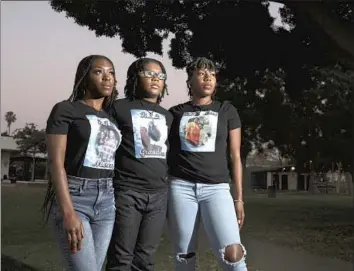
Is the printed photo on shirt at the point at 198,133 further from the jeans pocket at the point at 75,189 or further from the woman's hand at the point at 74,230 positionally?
the woman's hand at the point at 74,230

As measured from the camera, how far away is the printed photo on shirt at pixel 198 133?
10.0ft

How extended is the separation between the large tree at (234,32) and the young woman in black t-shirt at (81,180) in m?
5.02

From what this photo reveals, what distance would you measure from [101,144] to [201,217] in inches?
34.2

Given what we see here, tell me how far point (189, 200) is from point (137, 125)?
1.91 feet

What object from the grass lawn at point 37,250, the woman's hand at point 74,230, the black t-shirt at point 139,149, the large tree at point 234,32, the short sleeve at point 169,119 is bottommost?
the grass lawn at point 37,250

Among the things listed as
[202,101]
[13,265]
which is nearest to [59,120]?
[202,101]

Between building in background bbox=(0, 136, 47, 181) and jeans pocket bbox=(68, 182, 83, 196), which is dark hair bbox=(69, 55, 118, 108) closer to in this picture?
jeans pocket bbox=(68, 182, 83, 196)

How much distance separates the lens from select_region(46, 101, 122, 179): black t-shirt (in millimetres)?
2549

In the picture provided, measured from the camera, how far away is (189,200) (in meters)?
3.04

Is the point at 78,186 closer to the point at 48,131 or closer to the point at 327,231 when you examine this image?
the point at 48,131

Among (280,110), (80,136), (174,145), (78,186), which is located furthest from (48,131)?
(280,110)

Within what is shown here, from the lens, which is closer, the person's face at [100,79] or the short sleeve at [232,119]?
the person's face at [100,79]

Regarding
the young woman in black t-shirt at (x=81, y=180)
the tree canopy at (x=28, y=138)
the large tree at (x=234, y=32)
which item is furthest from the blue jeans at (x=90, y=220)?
the tree canopy at (x=28, y=138)

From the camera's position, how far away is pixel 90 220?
8.50 ft
